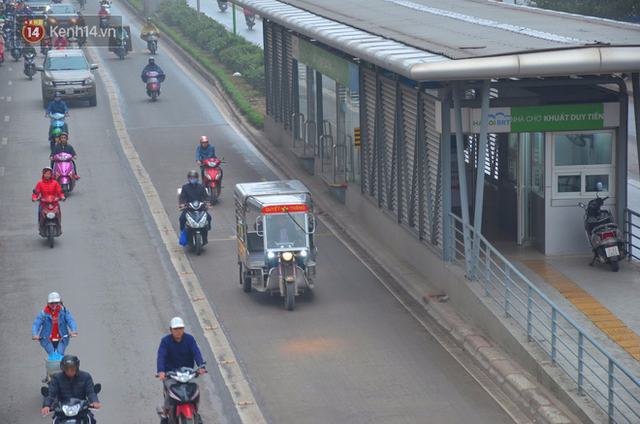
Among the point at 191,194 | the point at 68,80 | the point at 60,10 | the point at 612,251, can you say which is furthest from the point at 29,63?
the point at 612,251

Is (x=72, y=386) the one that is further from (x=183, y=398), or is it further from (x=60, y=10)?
(x=60, y=10)

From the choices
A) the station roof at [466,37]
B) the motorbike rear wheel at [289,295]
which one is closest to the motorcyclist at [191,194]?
the station roof at [466,37]

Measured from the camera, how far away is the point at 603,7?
1676 inches

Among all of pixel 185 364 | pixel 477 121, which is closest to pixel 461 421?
pixel 185 364

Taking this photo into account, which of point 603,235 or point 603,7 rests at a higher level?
point 603,7

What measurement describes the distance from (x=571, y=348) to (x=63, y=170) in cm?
1482

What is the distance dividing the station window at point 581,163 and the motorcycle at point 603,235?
0.38 metres

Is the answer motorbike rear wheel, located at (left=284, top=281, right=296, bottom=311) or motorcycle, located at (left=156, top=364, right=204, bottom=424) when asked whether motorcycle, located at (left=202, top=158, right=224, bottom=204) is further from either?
motorcycle, located at (left=156, top=364, right=204, bottom=424)

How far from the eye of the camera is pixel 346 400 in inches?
496

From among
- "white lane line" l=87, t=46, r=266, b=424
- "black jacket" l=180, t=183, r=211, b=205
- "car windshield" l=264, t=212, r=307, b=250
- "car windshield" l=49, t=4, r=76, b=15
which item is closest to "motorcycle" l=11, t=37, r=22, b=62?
"car windshield" l=49, t=4, r=76, b=15

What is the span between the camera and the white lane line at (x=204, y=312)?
1262 centimetres

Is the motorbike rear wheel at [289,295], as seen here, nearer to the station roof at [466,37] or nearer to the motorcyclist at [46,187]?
the station roof at [466,37]

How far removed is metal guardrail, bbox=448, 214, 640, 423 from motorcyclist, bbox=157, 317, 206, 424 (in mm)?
4269

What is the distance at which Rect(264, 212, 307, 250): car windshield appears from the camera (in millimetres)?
16406
